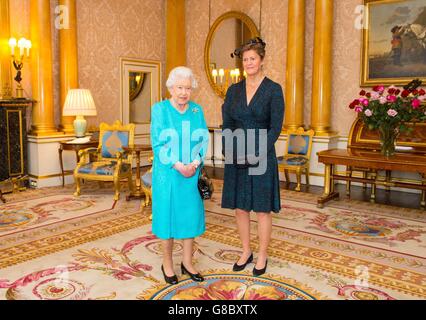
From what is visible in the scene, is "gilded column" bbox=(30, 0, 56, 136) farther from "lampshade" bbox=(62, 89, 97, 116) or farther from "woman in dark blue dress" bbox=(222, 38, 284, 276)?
"woman in dark blue dress" bbox=(222, 38, 284, 276)

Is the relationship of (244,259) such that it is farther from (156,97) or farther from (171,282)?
(156,97)

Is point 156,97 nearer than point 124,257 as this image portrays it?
No

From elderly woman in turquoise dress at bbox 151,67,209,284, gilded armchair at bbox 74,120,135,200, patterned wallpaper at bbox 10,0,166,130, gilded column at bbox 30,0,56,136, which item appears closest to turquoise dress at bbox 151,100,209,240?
elderly woman in turquoise dress at bbox 151,67,209,284

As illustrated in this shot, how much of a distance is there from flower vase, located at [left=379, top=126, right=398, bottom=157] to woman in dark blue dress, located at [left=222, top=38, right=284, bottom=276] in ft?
8.27

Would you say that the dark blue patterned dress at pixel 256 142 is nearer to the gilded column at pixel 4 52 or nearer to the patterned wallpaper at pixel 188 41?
the patterned wallpaper at pixel 188 41

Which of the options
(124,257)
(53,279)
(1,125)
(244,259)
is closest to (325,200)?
(244,259)

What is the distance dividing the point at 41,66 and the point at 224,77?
336cm

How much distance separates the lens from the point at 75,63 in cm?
688

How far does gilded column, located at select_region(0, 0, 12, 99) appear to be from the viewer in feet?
20.4

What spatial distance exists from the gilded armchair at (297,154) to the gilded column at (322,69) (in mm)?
290

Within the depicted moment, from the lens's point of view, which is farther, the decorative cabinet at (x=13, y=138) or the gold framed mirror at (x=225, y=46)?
the gold framed mirror at (x=225, y=46)

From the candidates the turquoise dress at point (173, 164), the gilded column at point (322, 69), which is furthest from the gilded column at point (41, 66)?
the turquoise dress at point (173, 164)

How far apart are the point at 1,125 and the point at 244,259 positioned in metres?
Answer: 4.57

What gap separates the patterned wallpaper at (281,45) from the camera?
6.67 m
